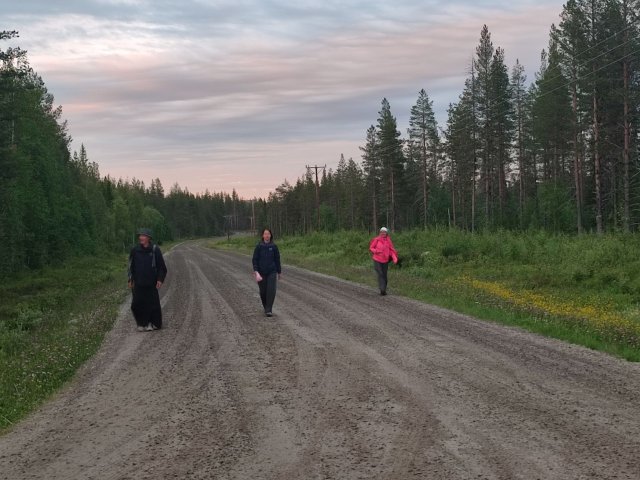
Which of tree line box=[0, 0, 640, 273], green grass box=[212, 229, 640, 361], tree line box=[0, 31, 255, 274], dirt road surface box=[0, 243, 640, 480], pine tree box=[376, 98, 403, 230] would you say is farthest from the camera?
pine tree box=[376, 98, 403, 230]

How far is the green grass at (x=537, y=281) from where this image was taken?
10.0m

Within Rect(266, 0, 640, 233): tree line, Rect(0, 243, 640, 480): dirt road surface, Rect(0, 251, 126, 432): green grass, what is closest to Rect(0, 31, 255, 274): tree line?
Rect(0, 251, 126, 432): green grass

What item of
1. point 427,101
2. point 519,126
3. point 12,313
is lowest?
point 12,313

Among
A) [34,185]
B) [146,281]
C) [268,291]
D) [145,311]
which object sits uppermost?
[34,185]

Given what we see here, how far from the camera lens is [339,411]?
5.27m

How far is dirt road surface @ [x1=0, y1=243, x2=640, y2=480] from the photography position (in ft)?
13.4

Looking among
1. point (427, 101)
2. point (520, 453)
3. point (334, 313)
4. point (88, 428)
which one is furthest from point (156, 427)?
point (427, 101)

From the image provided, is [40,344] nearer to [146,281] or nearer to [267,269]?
[146,281]

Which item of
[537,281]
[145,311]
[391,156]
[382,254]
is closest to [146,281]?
[145,311]

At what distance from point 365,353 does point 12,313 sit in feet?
49.1

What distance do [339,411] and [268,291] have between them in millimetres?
6612

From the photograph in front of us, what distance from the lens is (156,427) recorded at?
4957 mm

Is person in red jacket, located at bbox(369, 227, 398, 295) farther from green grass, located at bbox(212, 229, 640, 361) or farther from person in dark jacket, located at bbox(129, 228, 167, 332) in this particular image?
person in dark jacket, located at bbox(129, 228, 167, 332)

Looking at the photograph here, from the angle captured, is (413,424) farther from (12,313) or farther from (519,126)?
(519,126)
